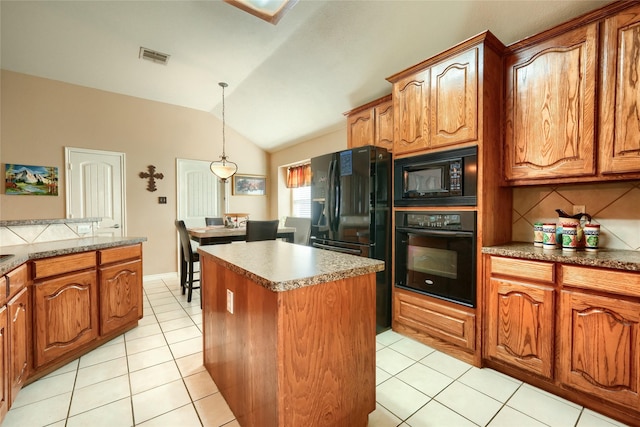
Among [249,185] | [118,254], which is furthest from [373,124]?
[249,185]

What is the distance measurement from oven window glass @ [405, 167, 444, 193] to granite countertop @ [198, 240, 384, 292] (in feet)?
3.62

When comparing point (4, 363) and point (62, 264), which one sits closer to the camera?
point (4, 363)

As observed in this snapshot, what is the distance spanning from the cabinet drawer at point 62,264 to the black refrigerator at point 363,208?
6.71ft

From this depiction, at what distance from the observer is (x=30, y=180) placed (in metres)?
3.67

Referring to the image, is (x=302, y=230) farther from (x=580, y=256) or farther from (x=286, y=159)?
(x=580, y=256)

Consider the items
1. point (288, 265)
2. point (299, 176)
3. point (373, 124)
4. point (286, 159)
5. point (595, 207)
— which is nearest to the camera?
point (288, 265)

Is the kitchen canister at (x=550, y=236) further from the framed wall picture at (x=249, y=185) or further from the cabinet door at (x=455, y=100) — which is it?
the framed wall picture at (x=249, y=185)

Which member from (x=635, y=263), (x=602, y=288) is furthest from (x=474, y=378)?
(x=635, y=263)

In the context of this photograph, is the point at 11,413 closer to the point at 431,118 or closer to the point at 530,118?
the point at 431,118

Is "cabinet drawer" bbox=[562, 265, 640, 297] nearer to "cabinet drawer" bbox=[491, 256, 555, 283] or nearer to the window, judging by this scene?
"cabinet drawer" bbox=[491, 256, 555, 283]

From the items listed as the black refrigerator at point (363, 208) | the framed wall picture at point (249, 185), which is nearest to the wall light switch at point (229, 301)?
the black refrigerator at point (363, 208)

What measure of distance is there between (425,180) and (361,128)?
119 cm

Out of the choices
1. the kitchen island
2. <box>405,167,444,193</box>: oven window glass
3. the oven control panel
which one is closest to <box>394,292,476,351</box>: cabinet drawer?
the oven control panel

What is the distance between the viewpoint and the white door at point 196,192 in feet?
16.0
